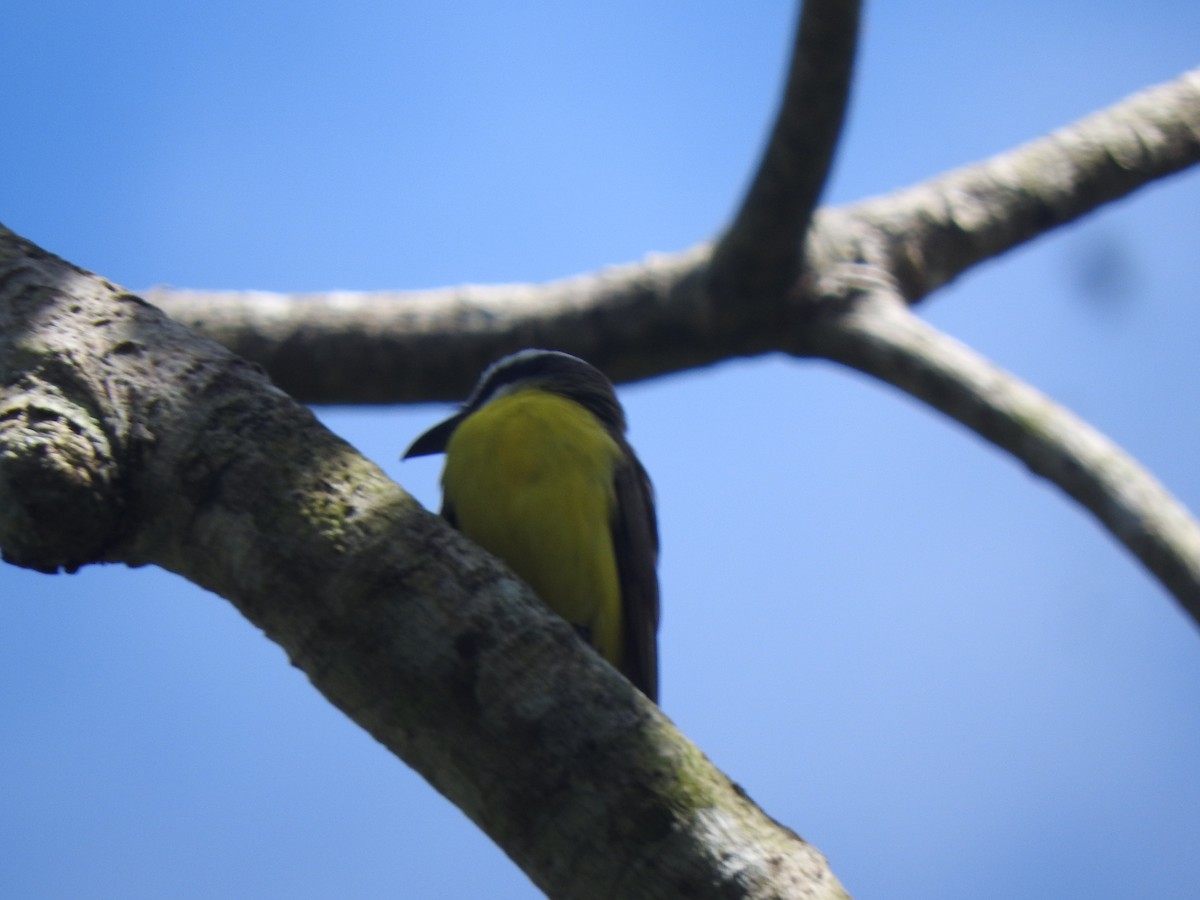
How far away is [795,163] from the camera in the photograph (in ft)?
17.2

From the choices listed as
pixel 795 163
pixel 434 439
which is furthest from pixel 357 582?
pixel 795 163

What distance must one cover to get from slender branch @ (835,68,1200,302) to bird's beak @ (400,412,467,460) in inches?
85.1

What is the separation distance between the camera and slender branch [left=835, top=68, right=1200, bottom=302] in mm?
5953

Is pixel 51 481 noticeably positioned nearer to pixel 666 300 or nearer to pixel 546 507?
pixel 546 507

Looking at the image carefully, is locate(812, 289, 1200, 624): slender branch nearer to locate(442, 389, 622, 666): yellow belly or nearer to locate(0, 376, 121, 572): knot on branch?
locate(442, 389, 622, 666): yellow belly

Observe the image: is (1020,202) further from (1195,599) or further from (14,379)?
(14,379)

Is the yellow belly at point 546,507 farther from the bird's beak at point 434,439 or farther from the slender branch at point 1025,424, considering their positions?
the slender branch at point 1025,424

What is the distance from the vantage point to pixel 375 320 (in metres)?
5.90

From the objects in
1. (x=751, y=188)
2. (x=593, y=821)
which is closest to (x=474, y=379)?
(x=751, y=188)

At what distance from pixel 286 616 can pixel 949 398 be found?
368 centimetres

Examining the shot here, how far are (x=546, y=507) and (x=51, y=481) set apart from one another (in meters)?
1.85

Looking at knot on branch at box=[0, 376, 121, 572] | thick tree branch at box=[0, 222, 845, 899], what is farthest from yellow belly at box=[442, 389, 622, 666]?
knot on branch at box=[0, 376, 121, 572]

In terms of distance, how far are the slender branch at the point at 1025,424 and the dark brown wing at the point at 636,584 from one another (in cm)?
164

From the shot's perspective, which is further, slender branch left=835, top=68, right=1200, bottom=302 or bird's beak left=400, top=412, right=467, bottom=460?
slender branch left=835, top=68, right=1200, bottom=302
